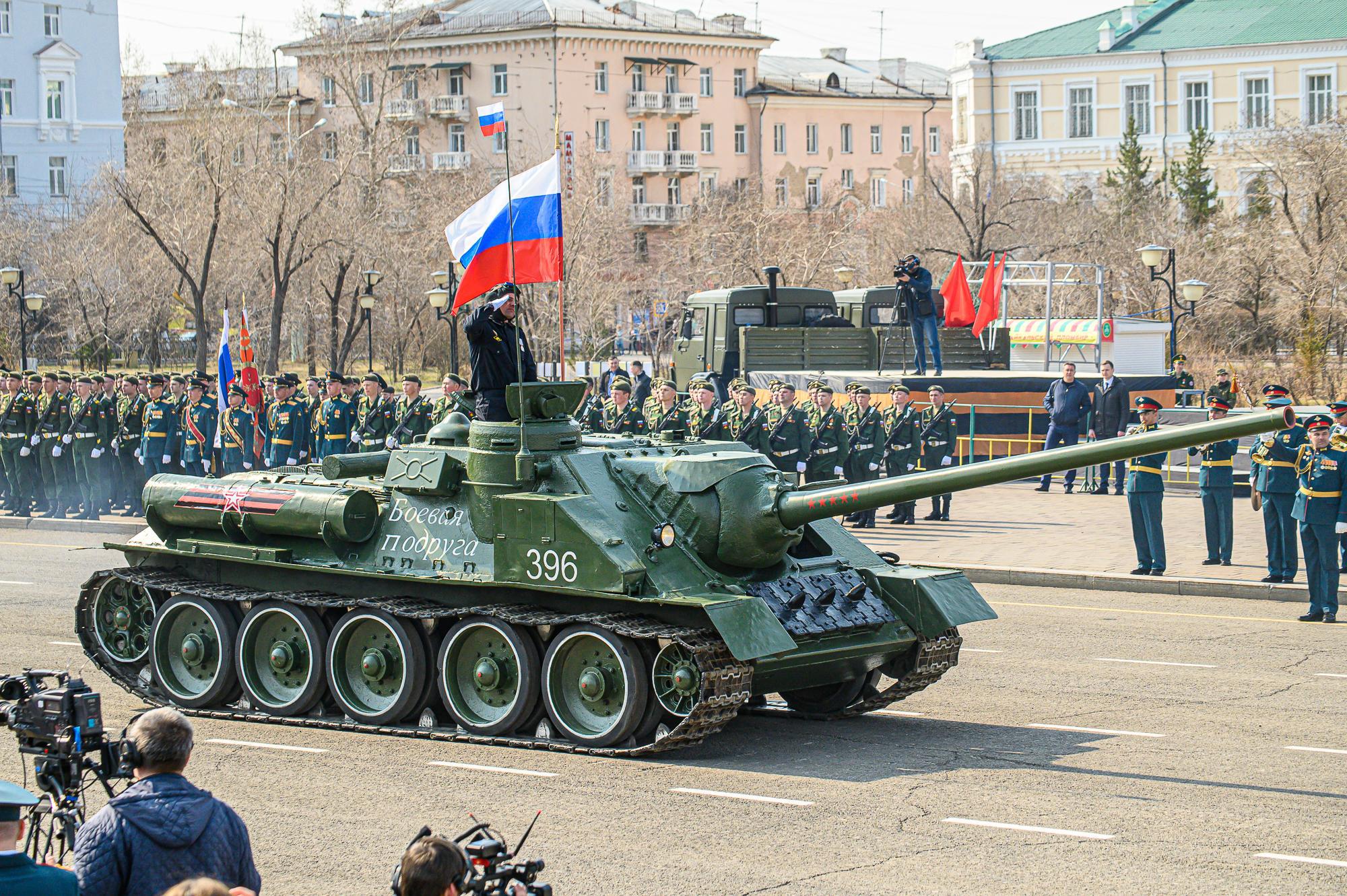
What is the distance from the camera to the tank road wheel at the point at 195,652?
39.8ft

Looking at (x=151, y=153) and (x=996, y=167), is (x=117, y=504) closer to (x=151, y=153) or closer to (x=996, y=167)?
(x=151, y=153)

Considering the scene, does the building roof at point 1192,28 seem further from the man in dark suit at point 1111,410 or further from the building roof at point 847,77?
the man in dark suit at point 1111,410

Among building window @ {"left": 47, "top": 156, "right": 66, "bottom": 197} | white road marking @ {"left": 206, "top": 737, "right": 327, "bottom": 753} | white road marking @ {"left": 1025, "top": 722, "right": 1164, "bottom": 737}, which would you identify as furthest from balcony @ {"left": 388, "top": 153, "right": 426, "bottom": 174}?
white road marking @ {"left": 1025, "top": 722, "right": 1164, "bottom": 737}

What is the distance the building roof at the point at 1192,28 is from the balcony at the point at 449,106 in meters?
21.9

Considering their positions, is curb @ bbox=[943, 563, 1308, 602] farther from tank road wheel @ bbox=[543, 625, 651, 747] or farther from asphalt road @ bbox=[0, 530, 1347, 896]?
tank road wheel @ bbox=[543, 625, 651, 747]

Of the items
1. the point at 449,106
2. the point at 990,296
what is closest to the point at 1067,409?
the point at 990,296

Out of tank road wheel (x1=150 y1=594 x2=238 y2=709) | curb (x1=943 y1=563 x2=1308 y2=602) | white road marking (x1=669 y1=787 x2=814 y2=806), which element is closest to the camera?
white road marking (x1=669 y1=787 x2=814 y2=806)

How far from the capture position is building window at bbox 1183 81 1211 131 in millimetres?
64125

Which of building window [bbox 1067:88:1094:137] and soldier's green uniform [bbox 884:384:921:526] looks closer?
soldier's green uniform [bbox 884:384:921:526]

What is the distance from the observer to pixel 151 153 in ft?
182

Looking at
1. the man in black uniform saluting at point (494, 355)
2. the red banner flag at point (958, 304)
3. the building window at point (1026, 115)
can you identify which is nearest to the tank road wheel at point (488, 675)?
the man in black uniform saluting at point (494, 355)

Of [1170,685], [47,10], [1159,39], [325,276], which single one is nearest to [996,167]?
[1159,39]

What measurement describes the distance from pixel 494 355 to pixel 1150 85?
57930 mm

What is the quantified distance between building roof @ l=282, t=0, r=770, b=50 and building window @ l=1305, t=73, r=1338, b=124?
2569 centimetres
